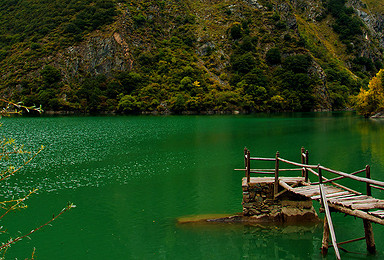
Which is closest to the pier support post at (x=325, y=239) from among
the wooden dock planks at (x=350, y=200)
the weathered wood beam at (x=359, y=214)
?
the weathered wood beam at (x=359, y=214)

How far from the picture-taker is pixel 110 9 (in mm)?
150000

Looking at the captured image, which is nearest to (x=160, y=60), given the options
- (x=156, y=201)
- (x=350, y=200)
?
(x=156, y=201)

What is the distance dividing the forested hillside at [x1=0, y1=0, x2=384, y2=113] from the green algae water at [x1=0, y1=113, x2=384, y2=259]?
8428 cm

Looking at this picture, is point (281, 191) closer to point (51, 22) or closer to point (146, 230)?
point (146, 230)

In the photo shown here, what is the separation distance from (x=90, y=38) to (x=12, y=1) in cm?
7695

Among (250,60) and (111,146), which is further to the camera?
(250,60)

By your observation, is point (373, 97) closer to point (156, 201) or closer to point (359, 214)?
point (156, 201)

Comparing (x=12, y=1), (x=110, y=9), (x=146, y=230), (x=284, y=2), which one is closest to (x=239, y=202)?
(x=146, y=230)

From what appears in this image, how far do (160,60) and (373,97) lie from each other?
308 feet

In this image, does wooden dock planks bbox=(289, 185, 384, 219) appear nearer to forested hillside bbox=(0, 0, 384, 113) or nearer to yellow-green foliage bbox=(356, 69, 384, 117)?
yellow-green foliage bbox=(356, 69, 384, 117)

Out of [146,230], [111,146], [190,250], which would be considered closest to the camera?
[190,250]

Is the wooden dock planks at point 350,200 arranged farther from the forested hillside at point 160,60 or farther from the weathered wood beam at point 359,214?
the forested hillside at point 160,60

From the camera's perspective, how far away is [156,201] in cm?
2095

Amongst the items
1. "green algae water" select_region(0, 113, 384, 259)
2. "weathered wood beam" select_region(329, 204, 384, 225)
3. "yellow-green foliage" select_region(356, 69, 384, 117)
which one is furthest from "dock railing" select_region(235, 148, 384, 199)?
"yellow-green foliage" select_region(356, 69, 384, 117)
